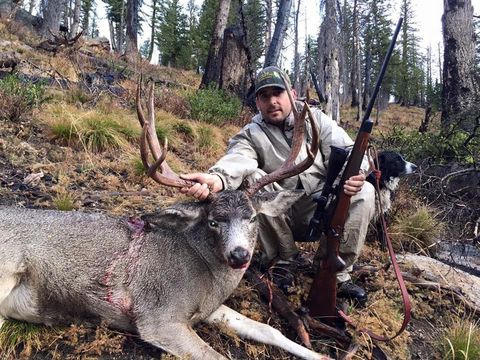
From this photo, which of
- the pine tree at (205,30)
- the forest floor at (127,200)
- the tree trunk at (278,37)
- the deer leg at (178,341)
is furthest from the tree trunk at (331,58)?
the pine tree at (205,30)

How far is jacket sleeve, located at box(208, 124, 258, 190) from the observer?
3584mm

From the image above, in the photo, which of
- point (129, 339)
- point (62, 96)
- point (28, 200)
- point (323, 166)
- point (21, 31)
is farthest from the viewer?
point (21, 31)

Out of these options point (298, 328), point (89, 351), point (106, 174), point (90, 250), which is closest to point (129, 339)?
point (89, 351)

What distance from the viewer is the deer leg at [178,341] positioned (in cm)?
275

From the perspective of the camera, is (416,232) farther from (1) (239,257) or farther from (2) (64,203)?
(2) (64,203)

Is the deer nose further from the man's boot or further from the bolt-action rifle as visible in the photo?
the man's boot

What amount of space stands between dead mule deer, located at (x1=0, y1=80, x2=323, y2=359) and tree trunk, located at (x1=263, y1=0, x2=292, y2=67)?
8016mm

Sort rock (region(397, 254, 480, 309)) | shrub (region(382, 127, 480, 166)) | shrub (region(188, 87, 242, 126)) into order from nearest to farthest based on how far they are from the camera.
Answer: rock (region(397, 254, 480, 309)), shrub (region(382, 127, 480, 166)), shrub (region(188, 87, 242, 126))

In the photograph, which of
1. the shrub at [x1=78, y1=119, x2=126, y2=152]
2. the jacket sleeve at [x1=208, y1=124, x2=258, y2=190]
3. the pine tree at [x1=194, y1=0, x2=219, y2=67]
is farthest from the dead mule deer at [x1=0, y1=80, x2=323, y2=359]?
the pine tree at [x1=194, y1=0, x2=219, y2=67]

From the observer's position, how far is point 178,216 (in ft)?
10.3

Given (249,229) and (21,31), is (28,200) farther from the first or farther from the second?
(21,31)

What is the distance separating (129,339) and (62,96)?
6.72 metres

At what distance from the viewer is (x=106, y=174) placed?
6070mm

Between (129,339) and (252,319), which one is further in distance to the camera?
(252,319)
